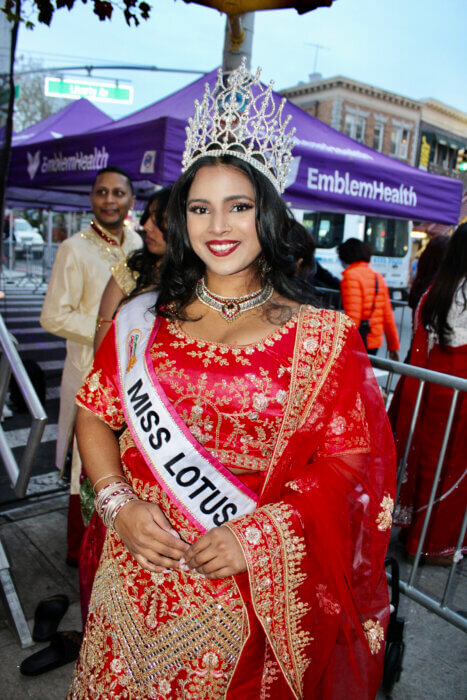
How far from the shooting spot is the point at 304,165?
399 cm

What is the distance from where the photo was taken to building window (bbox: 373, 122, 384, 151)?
29.4 metres

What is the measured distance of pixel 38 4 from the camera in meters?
2.06

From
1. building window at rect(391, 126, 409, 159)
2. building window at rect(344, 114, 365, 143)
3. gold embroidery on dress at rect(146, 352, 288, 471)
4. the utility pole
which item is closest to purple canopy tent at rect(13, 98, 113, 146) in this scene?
the utility pole

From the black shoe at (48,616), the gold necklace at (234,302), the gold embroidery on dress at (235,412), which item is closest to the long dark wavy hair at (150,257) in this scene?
the gold necklace at (234,302)

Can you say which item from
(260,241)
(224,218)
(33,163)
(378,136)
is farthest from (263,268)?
(378,136)

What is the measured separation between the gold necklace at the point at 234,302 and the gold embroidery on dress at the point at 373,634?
35.0 inches

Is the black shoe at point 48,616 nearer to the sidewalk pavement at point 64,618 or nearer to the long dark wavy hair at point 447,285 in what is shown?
the sidewalk pavement at point 64,618

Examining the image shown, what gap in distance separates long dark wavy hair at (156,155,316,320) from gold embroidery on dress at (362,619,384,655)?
892 millimetres

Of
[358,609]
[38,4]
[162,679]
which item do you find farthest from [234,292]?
[38,4]

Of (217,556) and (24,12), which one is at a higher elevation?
(24,12)

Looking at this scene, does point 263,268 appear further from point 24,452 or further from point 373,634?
point 24,452

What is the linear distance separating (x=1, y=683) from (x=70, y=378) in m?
1.55

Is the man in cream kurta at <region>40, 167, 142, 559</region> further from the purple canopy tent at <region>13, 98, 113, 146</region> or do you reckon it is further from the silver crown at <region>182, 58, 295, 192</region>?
the purple canopy tent at <region>13, 98, 113, 146</region>

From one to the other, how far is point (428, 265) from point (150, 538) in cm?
327
